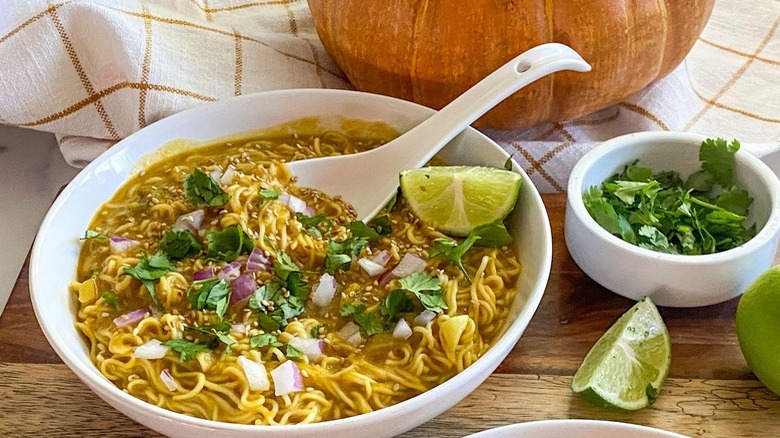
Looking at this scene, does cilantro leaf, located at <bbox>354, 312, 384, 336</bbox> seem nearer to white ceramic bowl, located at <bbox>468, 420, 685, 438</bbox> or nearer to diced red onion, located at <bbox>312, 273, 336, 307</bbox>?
diced red onion, located at <bbox>312, 273, 336, 307</bbox>

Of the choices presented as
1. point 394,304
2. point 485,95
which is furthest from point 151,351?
point 485,95

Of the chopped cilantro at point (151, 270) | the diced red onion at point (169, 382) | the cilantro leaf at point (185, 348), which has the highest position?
the chopped cilantro at point (151, 270)

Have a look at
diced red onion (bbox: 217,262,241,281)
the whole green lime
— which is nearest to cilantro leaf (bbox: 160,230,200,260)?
diced red onion (bbox: 217,262,241,281)

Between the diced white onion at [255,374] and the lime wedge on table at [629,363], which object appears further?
the lime wedge on table at [629,363]

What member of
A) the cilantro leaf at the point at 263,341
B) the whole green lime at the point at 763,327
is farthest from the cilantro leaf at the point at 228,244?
the whole green lime at the point at 763,327

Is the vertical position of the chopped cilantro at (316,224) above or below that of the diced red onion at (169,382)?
below

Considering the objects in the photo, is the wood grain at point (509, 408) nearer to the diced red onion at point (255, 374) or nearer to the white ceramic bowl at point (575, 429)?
the white ceramic bowl at point (575, 429)

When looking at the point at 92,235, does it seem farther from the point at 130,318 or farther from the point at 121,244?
the point at 130,318
